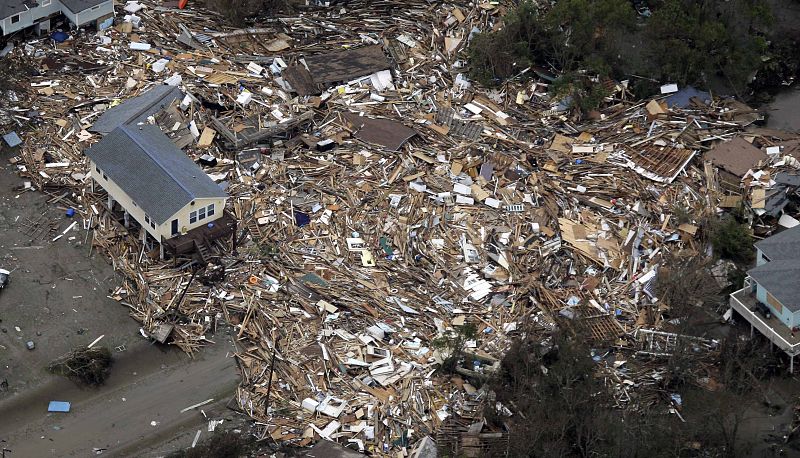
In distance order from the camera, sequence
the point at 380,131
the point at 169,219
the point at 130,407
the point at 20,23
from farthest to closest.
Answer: the point at 20,23
the point at 380,131
the point at 169,219
the point at 130,407

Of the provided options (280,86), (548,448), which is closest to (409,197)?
(280,86)

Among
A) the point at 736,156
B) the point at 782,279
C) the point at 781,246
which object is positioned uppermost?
the point at 782,279

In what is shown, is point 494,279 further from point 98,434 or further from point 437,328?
point 98,434

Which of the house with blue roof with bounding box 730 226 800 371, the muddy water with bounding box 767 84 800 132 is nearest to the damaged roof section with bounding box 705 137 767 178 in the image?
the muddy water with bounding box 767 84 800 132

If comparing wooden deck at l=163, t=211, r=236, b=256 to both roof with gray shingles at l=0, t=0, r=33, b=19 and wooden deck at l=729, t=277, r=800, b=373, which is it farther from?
wooden deck at l=729, t=277, r=800, b=373

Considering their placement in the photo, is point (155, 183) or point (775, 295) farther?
point (155, 183)

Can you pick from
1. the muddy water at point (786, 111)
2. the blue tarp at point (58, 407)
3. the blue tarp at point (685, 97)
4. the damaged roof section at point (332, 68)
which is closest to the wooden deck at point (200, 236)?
the blue tarp at point (58, 407)

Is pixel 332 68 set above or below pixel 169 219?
below

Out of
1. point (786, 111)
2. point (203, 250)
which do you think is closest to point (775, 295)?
point (786, 111)

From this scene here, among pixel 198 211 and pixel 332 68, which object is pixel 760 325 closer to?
pixel 198 211
